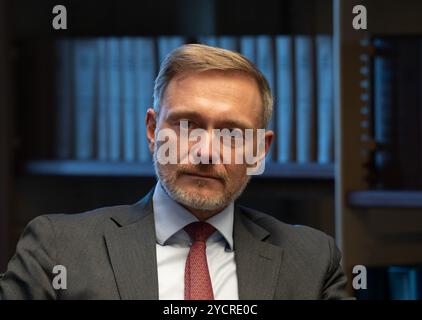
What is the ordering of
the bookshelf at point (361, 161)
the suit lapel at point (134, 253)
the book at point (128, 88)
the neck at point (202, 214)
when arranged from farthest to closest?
the book at point (128, 88) < the bookshelf at point (361, 161) < the neck at point (202, 214) < the suit lapel at point (134, 253)

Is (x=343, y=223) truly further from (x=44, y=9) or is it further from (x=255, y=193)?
(x=44, y=9)

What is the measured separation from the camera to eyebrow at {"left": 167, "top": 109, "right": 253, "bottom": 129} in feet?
3.19

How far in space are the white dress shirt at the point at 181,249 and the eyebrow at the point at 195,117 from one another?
12 cm

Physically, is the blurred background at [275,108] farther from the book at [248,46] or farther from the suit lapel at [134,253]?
the suit lapel at [134,253]

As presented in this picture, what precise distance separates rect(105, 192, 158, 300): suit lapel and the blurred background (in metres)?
0.67

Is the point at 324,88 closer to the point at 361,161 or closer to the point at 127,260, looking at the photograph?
the point at 361,161

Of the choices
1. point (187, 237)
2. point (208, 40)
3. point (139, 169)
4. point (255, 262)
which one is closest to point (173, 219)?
point (187, 237)

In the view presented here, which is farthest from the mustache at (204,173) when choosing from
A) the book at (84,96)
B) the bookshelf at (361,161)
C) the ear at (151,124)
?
the book at (84,96)

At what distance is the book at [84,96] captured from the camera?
1.68m

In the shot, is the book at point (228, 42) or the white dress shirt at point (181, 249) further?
the book at point (228, 42)

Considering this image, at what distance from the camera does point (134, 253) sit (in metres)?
0.97

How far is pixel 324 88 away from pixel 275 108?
0.43 feet
